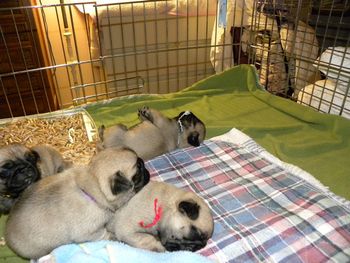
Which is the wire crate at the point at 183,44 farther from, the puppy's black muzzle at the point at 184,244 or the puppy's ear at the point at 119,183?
the puppy's black muzzle at the point at 184,244

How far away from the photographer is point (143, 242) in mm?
1539

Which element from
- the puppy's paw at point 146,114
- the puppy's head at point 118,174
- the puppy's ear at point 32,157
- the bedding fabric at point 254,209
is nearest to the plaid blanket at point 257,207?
the bedding fabric at point 254,209

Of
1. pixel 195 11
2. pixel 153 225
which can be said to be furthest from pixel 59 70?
pixel 153 225

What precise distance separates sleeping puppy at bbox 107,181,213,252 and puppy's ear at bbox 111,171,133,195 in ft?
0.61

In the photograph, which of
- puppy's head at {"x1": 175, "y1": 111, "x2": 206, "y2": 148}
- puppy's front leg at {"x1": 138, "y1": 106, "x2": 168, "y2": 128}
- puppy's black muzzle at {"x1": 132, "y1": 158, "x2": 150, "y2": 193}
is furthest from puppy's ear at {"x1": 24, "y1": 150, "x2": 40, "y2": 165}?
puppy's head at {"x1": 175, "y1": 111, "x2": 206, "y2": 148}

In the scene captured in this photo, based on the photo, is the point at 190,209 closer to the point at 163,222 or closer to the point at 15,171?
the point at 163,222

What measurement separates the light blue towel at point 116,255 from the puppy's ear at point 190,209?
0.54ft

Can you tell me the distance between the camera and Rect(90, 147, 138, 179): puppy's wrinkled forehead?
4.77 ft

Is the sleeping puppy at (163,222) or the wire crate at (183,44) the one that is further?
the wire crate at (183,44)

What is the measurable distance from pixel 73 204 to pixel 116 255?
11.8 inches

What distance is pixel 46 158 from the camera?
72.2 inches

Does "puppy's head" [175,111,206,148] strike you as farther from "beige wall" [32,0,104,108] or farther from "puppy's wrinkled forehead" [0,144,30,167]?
"beige wall" [32,0,104,108]

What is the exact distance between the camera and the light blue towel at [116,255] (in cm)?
140

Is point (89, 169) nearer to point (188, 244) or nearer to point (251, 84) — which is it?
point (188, 244)
